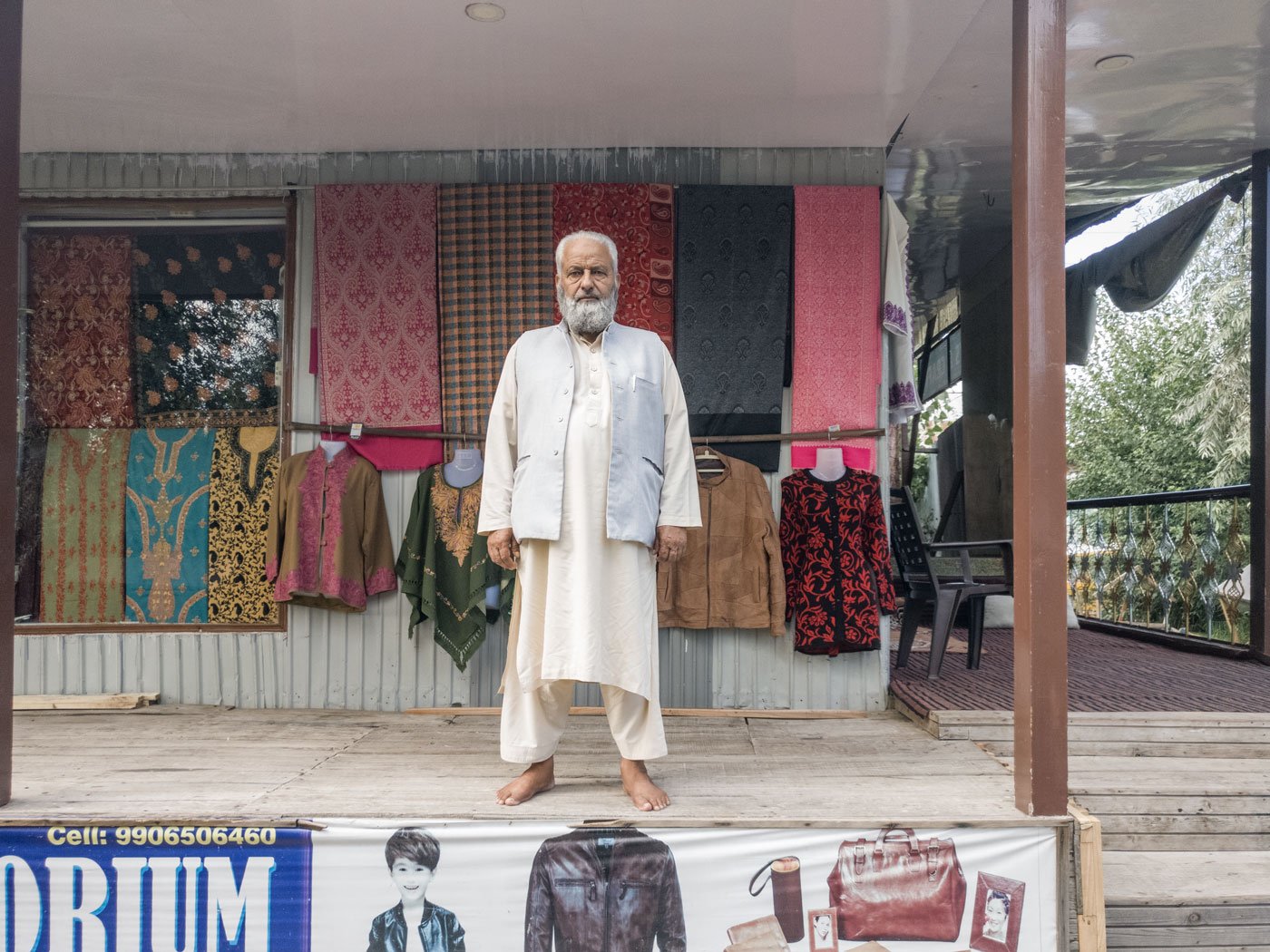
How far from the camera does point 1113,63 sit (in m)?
4.12

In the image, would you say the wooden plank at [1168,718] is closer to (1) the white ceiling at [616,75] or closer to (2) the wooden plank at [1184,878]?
(2) the wooden plank at [1184,878]

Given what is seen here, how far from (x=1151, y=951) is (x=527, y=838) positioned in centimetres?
189

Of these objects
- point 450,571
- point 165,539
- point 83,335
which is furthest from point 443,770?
point 83,335

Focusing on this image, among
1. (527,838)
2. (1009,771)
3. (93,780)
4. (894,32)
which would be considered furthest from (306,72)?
(1009,771)

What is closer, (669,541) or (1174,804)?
(669,541)

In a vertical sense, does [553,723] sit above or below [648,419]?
below

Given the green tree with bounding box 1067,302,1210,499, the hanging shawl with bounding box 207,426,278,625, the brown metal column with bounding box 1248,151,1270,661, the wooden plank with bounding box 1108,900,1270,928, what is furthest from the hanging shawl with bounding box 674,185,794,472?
the green tree with bounding box 1067,302,1210,499

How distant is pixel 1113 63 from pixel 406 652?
160 inches

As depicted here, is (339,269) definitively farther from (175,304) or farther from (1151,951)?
(1151,951)

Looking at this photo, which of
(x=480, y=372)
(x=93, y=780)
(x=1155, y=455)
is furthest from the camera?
(x=1155, y=455)

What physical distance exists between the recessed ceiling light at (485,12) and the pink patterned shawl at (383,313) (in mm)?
1242

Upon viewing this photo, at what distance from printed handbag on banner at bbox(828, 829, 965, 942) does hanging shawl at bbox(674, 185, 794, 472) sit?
85.8 inches

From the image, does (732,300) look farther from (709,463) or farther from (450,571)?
(450,571)

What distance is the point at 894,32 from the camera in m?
3.58
